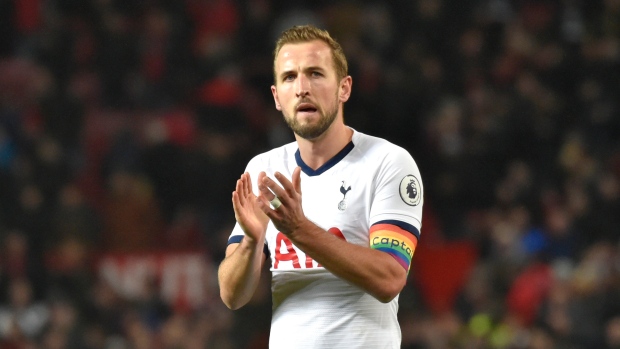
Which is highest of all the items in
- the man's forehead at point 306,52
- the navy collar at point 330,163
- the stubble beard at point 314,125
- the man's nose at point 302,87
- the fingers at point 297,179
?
the man's forehead at point 306,52

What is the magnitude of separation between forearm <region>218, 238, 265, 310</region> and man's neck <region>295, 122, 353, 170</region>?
1.35ft

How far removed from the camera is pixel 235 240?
3.90 meters

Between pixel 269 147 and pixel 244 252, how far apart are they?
7393 millimetres

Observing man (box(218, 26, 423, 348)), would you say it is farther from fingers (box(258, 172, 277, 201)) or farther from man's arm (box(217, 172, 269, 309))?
fingers (box(258, 172, 277, 201))

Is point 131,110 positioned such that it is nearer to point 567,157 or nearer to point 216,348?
point 216,348

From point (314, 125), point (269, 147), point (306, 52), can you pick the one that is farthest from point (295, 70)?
point (269, 147)

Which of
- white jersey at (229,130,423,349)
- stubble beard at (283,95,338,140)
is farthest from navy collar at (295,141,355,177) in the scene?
stubble beard at (283,95,338,140)

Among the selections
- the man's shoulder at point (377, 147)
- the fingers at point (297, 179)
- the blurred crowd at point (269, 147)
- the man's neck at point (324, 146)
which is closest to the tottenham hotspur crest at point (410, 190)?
the man's shoulder at point (377, 147)

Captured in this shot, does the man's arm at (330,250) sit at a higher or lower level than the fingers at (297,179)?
lower

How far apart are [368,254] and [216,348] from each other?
5970mm

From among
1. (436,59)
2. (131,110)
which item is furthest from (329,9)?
(131,110)

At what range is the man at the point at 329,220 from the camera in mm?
3494

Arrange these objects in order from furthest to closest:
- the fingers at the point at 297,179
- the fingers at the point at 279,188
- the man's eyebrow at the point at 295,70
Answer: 1. the man's eyebrow at the point at 295,70
2. the fingers at the point at 297,179
3. the fingers at the point at 279,188

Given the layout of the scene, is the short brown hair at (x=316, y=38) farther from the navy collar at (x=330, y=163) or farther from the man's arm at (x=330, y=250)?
the man's arm at (x=330, y=250)
